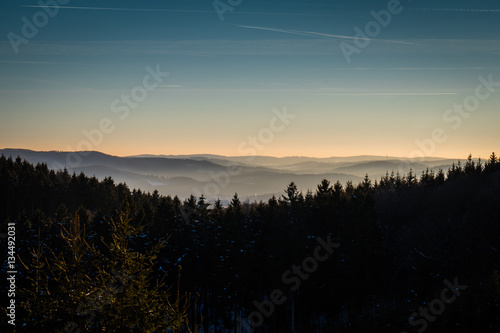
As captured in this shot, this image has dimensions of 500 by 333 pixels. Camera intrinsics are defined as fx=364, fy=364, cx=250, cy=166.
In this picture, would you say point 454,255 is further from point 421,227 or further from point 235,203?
point 235,203

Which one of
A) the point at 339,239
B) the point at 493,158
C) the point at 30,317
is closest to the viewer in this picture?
the point at 30,317

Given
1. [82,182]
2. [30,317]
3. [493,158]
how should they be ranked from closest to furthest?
[30,317] → [493,158] → [82,182]

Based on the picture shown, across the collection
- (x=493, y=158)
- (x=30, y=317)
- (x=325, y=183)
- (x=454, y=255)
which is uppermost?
(x=493, y=158)

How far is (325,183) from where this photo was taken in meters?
49.7

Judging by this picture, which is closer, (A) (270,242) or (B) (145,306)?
(B) (145,306)

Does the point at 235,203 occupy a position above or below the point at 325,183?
below

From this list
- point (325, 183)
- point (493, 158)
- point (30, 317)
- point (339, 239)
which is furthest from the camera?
point (493, 158)

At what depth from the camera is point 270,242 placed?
41.8m

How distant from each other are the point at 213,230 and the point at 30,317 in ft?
126

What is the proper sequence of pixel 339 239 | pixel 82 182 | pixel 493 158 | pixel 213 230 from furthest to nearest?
pixel 82 182 → pixel 493 158 → pixel 213 230 → pixel 339 239

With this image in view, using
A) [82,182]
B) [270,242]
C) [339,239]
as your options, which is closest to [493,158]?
[339,239]

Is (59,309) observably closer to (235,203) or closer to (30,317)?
(30,317)

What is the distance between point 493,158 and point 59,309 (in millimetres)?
87704

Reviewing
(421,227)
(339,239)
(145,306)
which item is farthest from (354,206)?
(145,306)
